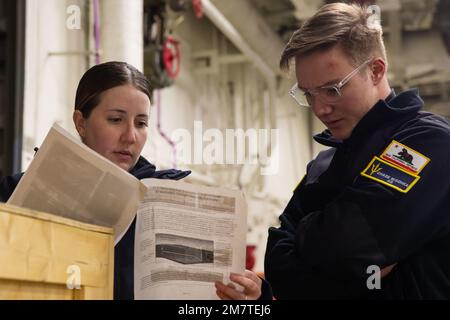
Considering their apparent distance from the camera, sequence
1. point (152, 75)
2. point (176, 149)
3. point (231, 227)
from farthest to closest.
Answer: point (176, 149) < point (152, 75) < point (231, 227)

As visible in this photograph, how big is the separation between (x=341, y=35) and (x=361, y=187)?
32 centimetres

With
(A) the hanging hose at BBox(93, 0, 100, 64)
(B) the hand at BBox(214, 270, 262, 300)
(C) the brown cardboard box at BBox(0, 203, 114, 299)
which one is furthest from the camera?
(A) the hanging hose at BBox(93, 0, 100, 64)

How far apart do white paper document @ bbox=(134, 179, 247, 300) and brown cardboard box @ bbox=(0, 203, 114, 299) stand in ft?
0.29

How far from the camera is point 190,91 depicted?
4.59 m

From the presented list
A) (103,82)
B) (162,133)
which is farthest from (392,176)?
(162,133)

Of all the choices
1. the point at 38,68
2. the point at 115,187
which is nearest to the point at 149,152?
the point at 38,68

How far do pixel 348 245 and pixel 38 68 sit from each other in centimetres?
202

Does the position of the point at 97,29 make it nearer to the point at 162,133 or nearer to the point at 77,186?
the point at 162,133

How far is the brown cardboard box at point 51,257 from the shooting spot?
76cm

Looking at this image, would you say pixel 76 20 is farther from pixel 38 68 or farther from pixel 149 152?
pixel 149 152

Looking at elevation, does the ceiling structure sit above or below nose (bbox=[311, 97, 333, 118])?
above

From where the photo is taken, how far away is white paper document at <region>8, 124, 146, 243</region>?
92cm

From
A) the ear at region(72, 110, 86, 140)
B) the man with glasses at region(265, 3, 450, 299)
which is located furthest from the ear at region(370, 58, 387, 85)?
the ear at region(72, 110, 86, 140)

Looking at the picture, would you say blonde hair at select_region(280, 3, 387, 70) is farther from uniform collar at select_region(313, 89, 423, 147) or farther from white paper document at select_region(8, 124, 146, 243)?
white paper document at select_region(8, 124, 146, 243)
